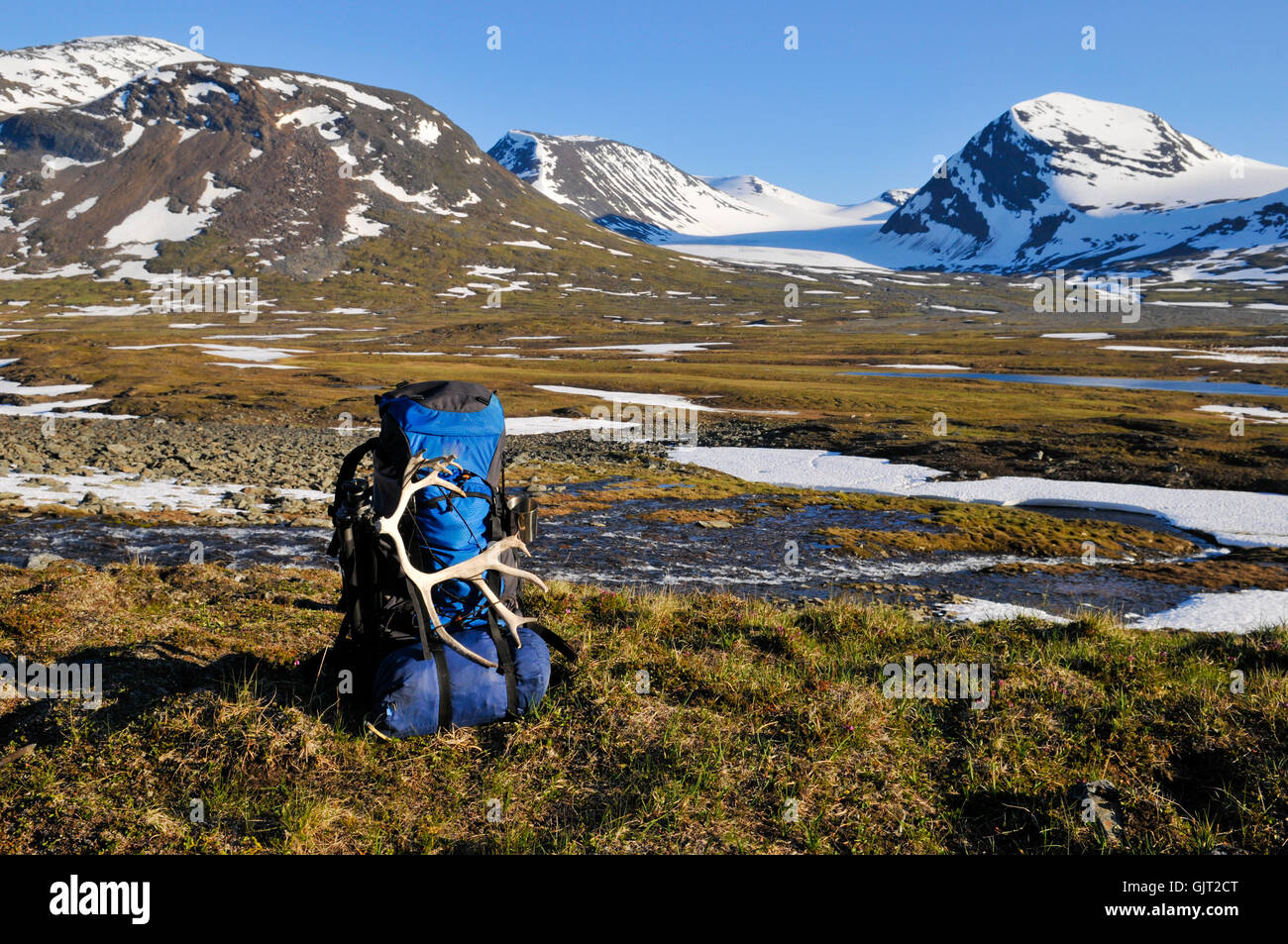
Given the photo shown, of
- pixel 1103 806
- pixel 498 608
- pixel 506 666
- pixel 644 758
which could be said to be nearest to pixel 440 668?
pixel 506 666

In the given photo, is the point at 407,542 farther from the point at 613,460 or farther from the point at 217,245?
the point at 217,245

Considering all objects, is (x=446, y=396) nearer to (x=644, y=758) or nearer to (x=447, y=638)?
(x=447, y=638)

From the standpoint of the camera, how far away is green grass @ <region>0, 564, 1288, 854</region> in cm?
460

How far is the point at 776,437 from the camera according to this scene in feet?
→ 126

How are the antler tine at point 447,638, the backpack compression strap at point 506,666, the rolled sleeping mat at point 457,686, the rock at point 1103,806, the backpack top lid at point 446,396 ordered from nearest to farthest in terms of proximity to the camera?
the rock at point 1103,806, the antler tine at point 447,638, the rolled sleeping mat at point 457,686, the backpack compression strap at point 506,666, the backpack top lid at point 446,396

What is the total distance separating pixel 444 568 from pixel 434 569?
0.10 metres

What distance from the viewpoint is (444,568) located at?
5598 millimetres

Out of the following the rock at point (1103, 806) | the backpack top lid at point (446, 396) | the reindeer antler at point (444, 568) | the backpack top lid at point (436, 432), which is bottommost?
the rock at point (1103, 806)

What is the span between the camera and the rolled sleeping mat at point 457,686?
17.3 ft

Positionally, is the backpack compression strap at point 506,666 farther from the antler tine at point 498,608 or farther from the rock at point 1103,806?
the rock at point 1103,806

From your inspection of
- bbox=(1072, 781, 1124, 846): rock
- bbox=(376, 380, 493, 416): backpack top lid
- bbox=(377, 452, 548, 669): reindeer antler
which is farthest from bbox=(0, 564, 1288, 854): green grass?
bbox=(376, 380, 493, 416): backpack top lid

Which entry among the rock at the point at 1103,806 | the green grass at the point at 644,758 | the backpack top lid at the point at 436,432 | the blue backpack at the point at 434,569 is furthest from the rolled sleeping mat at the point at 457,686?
the rock at the point at 1103,806

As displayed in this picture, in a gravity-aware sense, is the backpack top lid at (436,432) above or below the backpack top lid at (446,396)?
below

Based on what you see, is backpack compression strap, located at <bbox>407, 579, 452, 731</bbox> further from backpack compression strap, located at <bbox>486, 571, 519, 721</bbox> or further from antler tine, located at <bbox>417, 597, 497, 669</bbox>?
backpack compression strap, located at <bbox>486, 571, 519, 721</bbox>
